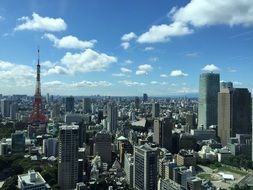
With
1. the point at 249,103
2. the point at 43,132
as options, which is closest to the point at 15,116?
the point at 43,132

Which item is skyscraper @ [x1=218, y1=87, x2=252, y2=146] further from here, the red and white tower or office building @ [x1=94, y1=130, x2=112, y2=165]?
the red and white tower

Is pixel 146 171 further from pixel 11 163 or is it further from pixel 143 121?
pixel 143 121

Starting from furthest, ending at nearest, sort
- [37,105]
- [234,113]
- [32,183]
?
[37,105] < [234,113] < [32,183]

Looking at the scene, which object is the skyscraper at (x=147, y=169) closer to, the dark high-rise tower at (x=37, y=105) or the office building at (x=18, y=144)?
the office building at (x=18, y=144)

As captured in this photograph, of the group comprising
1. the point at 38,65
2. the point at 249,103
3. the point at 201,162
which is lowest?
the point at 201,162

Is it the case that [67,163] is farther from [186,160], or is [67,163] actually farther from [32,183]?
[186,160]

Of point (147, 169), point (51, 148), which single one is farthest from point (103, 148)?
point (147, 169)
